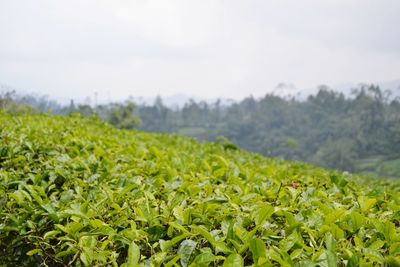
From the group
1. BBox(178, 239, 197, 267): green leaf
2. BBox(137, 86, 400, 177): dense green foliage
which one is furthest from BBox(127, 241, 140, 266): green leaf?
BBox(137, 86, 400, 177): dense green foliage

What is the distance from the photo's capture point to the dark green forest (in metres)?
63.5

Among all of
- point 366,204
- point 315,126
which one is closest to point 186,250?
point 366,204

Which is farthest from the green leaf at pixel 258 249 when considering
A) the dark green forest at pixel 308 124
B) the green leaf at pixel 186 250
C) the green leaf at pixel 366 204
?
the dark green forest at pixel 308 124

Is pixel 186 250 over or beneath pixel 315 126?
over

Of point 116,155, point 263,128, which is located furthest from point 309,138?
point 116,155

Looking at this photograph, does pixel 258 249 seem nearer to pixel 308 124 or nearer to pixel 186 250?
pixel 186 250

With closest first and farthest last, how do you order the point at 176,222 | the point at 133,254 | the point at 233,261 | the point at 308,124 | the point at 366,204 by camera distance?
the point at 233,261 < the point at 133,254 < the point at 176,222 < the point at 366,204 < the point at 308,124

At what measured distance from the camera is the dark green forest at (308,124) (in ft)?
208

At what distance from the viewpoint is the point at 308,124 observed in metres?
82.6

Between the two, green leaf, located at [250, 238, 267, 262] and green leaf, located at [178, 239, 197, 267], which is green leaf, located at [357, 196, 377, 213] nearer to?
green leaf, located at [250, 238, 267, 262]

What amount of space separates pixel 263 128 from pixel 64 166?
85979 millimetres

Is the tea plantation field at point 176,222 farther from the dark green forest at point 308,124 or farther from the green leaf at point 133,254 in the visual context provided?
the dark green forest at point 308,124

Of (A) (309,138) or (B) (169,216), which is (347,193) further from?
(A) (309,138)

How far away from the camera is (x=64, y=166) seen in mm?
2605
